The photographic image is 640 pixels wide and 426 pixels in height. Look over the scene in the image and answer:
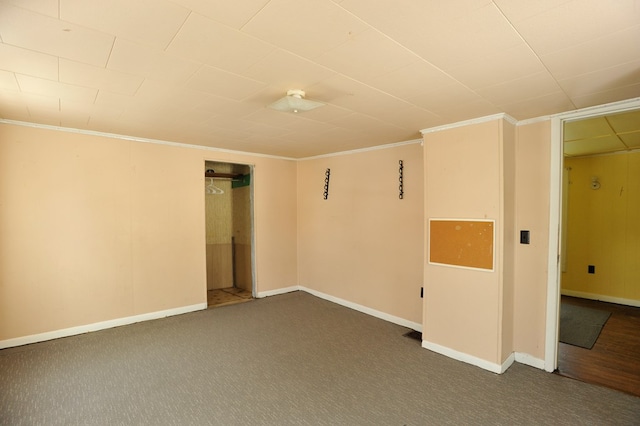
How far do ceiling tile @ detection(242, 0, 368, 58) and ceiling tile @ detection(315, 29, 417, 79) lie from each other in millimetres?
62

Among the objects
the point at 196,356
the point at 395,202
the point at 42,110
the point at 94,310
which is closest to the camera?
the point at 42,110

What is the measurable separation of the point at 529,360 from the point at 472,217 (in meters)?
1.53

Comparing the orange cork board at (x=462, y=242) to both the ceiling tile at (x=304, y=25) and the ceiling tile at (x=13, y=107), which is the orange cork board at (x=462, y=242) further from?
the ceiling tile at (x=13, y=107)

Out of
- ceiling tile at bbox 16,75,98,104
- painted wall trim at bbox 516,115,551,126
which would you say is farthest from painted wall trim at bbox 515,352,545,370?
ceiling tile at bbox 16,75,98,104

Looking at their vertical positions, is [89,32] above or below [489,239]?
above

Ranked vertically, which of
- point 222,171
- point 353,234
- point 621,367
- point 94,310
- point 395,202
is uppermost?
point 222,171

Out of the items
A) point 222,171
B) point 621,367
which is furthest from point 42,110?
point 621,367

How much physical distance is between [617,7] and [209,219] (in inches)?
232

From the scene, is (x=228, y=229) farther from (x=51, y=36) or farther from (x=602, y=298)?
(x=602, y=298)

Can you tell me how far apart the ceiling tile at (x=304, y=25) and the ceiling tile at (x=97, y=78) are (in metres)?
1.14

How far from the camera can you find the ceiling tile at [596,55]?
1.64 meters

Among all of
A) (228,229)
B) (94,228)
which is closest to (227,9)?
(94,228)

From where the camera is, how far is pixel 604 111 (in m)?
2.71

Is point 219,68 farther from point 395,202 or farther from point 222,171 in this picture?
point 222,171
